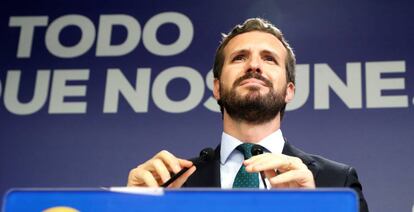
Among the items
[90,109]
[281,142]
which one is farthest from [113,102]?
[281,142]

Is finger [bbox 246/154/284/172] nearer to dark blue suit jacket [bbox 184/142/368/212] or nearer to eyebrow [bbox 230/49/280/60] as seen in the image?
dark blue suit jacket [bbox 184/142/368/212]

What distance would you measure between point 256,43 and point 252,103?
0.15 meters

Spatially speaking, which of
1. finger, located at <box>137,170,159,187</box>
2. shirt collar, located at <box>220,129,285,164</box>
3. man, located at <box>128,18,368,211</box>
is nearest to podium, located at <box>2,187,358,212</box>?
finger, located at <box>137,170,159,187</box>

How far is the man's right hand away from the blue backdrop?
3.14ft

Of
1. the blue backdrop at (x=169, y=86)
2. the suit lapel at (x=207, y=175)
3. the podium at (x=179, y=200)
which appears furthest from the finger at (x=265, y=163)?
the blue backdrop at (x=169, y=86)

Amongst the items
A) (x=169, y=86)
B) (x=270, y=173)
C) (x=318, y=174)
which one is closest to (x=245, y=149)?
(x=318, y=174)

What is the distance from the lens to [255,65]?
1273 millimetres

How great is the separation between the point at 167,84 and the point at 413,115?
755 millimetres

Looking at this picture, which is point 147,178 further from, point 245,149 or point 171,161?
point 245,149

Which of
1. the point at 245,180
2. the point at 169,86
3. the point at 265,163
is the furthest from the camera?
the point at 169,86

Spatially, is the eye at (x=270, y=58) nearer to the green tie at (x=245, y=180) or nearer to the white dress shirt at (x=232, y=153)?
the white dress shirt at (x=232, y=153)

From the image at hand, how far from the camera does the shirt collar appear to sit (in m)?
1.25

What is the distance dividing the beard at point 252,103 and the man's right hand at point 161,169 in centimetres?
34

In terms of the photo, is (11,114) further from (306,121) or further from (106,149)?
(306,121)
